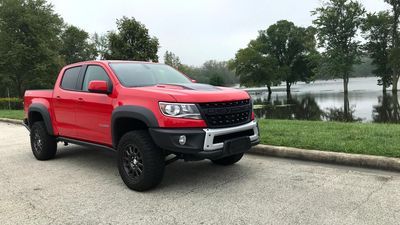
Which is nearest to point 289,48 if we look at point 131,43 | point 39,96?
point 131,43

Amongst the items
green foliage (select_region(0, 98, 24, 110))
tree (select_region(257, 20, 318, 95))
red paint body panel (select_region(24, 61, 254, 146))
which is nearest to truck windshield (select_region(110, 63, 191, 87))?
red paint body panel (select_region(24, 61, 254, 146))

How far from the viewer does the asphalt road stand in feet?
13.0

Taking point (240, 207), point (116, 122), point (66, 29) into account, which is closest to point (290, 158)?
point (240, 207)

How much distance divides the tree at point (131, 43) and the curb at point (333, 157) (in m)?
10.2

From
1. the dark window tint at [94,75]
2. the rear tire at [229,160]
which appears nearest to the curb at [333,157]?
the rear tire at [229,160]

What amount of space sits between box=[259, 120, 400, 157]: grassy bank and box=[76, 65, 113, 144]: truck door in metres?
3.23

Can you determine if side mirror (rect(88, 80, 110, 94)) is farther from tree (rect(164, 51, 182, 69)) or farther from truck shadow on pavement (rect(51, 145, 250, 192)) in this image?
tree (rect(164, 51, 182, 69))

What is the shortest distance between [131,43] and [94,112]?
11085mm

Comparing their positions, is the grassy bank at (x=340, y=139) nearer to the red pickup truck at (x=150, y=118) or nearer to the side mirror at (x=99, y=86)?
the red pickup truck at (x=150, y=118)

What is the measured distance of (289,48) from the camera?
68.2m

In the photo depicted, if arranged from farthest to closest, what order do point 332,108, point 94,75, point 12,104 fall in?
point 12,104 < point 332,108 < point 94,75

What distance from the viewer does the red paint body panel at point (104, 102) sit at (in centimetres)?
465

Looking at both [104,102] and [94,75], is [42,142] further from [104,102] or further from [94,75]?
[104,102]

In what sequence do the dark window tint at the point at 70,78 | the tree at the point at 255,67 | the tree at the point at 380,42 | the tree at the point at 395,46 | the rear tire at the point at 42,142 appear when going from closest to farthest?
the dark window tint at the point at 70,78 → the rear tire at the point at 42,142 → the tree at the point at 395,46 → the tree at the point at 380,42 → the tree at the point at 255,67
